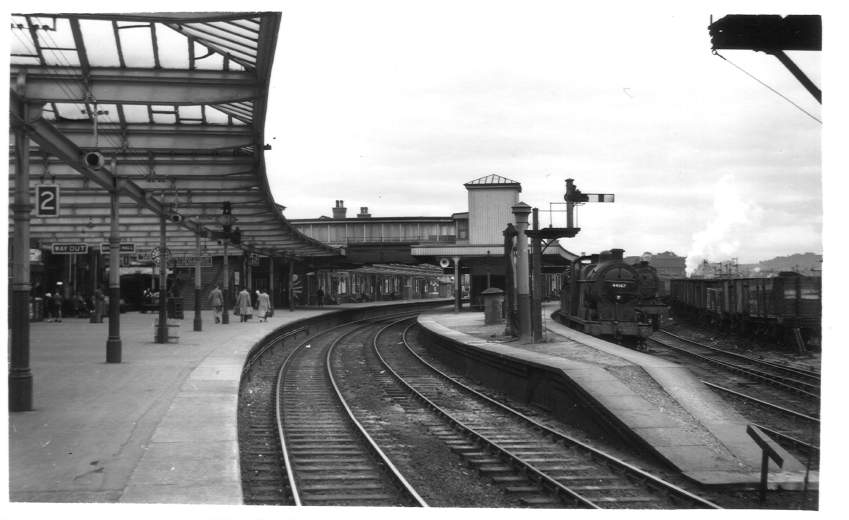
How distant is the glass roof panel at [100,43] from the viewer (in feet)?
36.2

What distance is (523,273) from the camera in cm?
1798

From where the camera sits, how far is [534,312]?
18.3m

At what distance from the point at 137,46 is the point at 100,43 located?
48 centimetres

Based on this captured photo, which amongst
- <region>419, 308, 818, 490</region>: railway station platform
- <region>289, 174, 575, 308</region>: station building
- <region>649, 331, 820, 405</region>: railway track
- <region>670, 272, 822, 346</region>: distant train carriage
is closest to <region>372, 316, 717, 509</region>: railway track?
<region>419, 308, 818, 490</region>: railway station platform

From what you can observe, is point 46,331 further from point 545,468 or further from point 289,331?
point 545,468

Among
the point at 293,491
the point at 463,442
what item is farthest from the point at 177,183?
the point at 293,491

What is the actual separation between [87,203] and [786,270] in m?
19.0

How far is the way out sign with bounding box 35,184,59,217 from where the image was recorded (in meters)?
10.0

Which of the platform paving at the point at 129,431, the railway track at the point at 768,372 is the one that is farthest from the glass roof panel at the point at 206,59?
the railway track at the point at 768,372

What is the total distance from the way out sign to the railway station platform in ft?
22.3

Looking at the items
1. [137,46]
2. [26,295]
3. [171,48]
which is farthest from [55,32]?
[26,295]

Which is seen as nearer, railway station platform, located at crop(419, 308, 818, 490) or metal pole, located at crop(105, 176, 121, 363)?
railway station platform, located at crop(419, 308, 818, 490)

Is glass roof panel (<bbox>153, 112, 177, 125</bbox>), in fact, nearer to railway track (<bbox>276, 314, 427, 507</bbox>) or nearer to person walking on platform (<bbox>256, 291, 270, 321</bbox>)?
railway track (<bbox>276, 314, 427, 507</bbox>)

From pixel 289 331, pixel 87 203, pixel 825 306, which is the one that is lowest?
pixel 289 331
